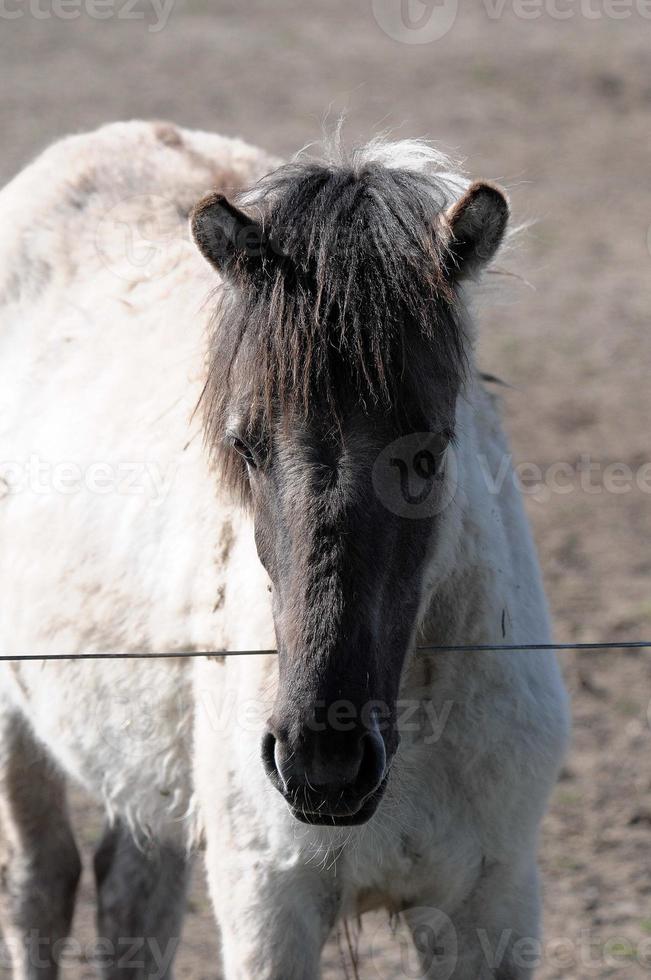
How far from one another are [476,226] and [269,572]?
0.83 metres

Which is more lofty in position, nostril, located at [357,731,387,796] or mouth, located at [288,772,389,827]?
nostril, located at [357,731,387,796]

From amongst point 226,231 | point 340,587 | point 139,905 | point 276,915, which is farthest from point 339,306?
point 139,905

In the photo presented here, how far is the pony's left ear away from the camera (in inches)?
99.1

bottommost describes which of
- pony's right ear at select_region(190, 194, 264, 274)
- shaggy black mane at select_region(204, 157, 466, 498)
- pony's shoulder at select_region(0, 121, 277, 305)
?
shaggy black mane at select_region(204, 157, 466, 498)

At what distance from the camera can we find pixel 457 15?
1717cm

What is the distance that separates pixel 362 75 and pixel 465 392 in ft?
45.0

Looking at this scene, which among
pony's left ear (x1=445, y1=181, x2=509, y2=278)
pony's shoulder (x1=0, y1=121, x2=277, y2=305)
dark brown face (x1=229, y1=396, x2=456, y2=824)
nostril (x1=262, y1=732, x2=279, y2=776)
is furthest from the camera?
pony's shoulder (x1=0, y1=121, x2=277, y2=305)

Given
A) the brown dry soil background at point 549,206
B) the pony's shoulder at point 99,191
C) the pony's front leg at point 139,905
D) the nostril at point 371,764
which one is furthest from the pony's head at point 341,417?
the pony's front leg at point 139,905

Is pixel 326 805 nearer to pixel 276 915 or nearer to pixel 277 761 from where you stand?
pixel 277 761

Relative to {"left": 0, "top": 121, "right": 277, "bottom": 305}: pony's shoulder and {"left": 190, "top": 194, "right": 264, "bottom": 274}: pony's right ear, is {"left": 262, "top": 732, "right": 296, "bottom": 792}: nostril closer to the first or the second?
{"left": 190, "top": 194, "right": 264, "bottom": 274}: pony's right ear


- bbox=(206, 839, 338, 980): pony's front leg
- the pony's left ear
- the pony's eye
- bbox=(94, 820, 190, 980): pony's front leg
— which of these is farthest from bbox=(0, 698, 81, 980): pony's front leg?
the pony's left ear

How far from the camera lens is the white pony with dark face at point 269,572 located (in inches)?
96.0

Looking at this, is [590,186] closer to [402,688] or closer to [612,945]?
[612,945]

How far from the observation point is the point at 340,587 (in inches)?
92.8
